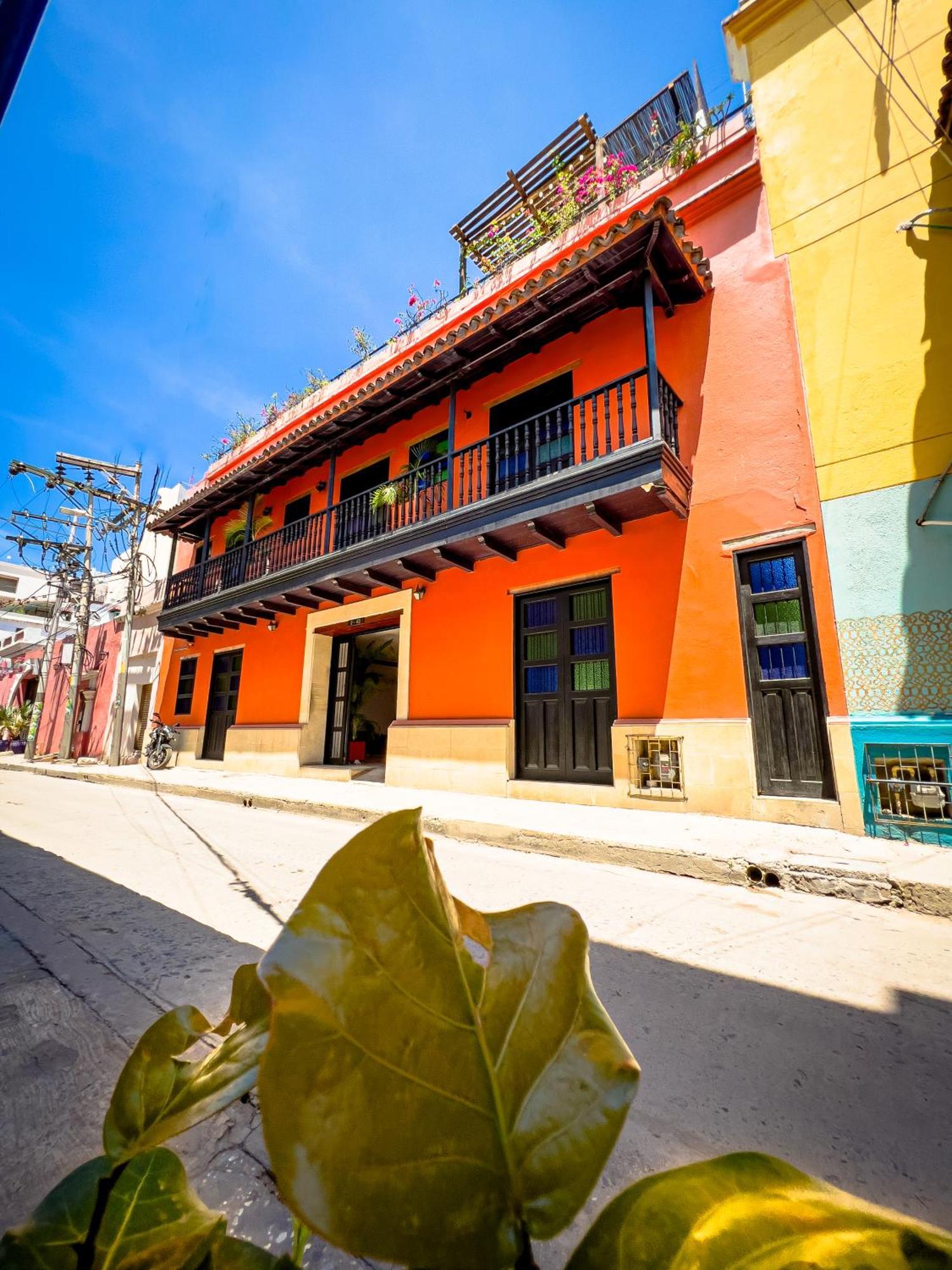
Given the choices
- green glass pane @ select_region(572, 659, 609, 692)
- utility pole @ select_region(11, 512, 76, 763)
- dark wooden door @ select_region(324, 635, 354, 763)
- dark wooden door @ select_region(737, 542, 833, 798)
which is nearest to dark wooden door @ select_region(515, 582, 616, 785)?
green glass pane @ select_region(572, 659, 609, 692)

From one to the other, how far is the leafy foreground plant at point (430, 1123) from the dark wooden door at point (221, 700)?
455 inches

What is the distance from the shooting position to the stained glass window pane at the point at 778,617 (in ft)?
15.8

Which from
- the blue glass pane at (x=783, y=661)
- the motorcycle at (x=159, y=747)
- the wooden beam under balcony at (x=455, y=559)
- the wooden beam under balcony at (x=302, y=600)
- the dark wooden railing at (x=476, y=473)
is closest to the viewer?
the blue glass pane at (x=783, y=661)

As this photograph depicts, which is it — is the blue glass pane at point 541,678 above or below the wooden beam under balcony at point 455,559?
below

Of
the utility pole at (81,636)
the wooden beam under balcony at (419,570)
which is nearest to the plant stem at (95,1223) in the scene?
the wooden beam under balcony at (419,570)

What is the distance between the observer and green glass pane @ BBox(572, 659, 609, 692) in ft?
19.6

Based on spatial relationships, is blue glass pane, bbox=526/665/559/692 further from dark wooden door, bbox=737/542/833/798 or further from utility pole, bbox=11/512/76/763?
utility pole, bbox=11/512/76/763

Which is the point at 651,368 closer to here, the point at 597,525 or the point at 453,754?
the point at 597,525

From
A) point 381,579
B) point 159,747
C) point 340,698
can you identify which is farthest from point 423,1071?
point 159,747

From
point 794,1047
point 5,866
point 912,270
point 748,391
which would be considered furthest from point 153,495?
point 794,1047

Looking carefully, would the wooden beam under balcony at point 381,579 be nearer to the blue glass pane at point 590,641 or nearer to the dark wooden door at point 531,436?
the dark wooden door at point 531,436

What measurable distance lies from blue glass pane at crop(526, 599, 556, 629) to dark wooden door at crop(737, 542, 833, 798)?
2.21m

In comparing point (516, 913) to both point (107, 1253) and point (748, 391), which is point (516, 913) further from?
point (748, 391)

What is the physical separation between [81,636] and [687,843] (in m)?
16.2
